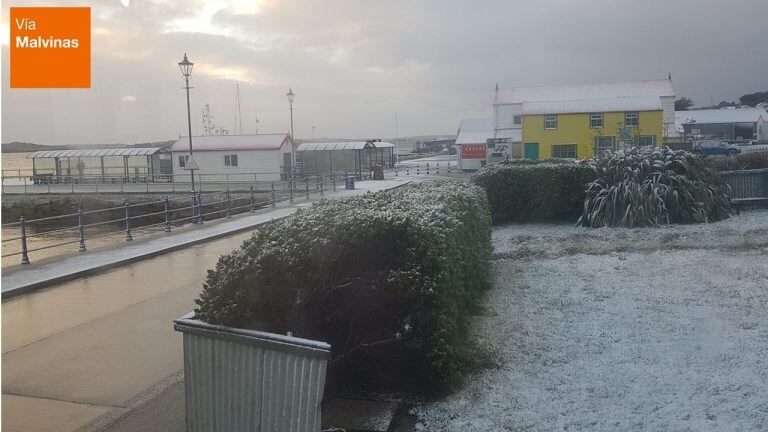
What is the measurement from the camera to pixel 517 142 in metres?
50.2

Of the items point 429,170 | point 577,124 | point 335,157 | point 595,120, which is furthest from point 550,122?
point 335,157

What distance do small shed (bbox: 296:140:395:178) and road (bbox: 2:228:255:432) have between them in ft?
106

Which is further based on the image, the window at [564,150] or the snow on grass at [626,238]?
the window at [564,150]

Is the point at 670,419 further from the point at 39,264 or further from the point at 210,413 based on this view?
the point at 39,264

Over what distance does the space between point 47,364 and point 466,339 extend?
3.78 meters

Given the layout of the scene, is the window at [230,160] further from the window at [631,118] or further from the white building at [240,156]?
the window at [631,118]

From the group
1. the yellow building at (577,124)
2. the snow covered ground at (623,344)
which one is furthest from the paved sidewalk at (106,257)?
the yellow building at (577,124)

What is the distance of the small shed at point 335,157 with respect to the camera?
42.7 metres

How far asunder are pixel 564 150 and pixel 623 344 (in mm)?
41661

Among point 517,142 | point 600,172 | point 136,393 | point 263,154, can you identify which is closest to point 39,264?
point 136,393

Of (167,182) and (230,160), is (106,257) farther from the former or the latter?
(167,182)

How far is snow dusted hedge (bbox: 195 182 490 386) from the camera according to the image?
13.7ft

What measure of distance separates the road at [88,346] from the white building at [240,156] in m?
30.4

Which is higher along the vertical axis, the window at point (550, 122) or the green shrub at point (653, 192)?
the window at point (550, 122)
